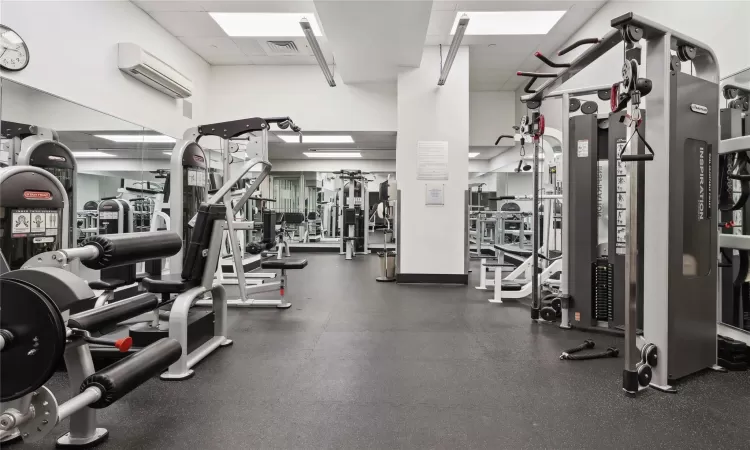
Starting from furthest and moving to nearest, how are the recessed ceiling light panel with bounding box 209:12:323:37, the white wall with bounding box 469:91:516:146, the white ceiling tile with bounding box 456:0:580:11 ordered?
the white wall with bounding box 469:91:516:146 < the recessed ceiling light panel with bounding box 209:12:323:37 < the white ceiling tile with bounding box 456:0:580:11

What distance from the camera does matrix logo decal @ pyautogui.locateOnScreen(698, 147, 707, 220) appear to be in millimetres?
2314

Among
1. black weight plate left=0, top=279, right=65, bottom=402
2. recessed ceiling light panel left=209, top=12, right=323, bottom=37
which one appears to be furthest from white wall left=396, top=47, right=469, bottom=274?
black weight plate left=0, top=279, right=65, bottom=402

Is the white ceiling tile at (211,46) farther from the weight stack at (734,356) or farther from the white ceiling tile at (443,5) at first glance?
the weight stack at (734,356)

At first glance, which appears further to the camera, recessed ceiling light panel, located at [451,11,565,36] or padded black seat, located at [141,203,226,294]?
recessed ceiling light panel, located at [451,11,565,36]

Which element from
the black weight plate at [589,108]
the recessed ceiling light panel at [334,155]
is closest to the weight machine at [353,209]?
the recessed ceiling light panel at [334,155]

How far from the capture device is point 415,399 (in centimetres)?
202

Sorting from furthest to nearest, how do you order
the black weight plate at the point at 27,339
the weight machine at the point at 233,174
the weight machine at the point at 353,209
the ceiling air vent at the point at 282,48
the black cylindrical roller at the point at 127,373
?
the weight machine at the point at 353,209, the ceiling air vent at the point at 282,48, the weight machine at the point at 233,174, the black cylindrical roller at the point at 127,373, the black weight plate at the point at 27,339

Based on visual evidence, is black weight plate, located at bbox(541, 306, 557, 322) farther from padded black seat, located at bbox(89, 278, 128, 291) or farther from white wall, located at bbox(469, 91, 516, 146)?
white wall, located at bbox(469, 91, 516, 146)

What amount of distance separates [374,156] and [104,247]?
9.78 metres

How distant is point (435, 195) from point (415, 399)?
3747 mm

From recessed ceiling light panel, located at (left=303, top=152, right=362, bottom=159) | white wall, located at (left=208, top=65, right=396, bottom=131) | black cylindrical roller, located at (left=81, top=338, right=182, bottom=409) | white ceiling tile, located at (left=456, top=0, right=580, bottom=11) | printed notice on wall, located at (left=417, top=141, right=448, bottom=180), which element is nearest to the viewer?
black cylindrical roller, located at (left=81, top=338, right=182, bottom=409)

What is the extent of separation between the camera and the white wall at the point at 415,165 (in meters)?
5.46

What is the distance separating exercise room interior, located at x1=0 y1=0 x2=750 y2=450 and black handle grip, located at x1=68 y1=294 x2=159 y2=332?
0.4 inches

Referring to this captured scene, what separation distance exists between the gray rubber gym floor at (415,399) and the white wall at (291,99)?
4.14m
